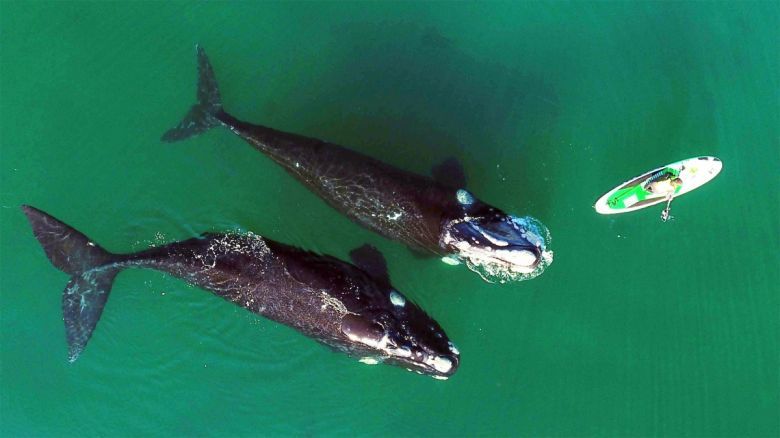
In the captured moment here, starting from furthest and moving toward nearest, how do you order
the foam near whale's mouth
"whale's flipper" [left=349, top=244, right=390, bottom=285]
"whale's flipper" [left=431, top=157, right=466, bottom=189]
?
"whale's flipper" [left=431, top=157, right=466, bottom=189]
"whale's flipper" [left=349, top=244, right=390, bottom=285]
the foam near whale's mouth

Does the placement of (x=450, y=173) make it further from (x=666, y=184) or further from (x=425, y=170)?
(x=666, y=184)

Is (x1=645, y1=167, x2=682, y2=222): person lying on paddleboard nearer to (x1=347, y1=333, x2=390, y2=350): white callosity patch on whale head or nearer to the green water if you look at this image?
the green water

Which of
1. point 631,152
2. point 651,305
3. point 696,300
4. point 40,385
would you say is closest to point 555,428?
point 651,305

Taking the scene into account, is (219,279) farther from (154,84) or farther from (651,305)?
(651,305)

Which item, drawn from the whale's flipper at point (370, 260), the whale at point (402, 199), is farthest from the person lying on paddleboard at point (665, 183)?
the whale's flipper at point (370, 260)

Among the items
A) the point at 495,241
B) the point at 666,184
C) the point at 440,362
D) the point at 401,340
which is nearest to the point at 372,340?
the point at 401,340

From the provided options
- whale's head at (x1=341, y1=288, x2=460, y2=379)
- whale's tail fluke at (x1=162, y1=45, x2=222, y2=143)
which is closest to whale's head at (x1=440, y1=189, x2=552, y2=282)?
whale's head at (x1=341, y1=288, x2=460, y2=379)
